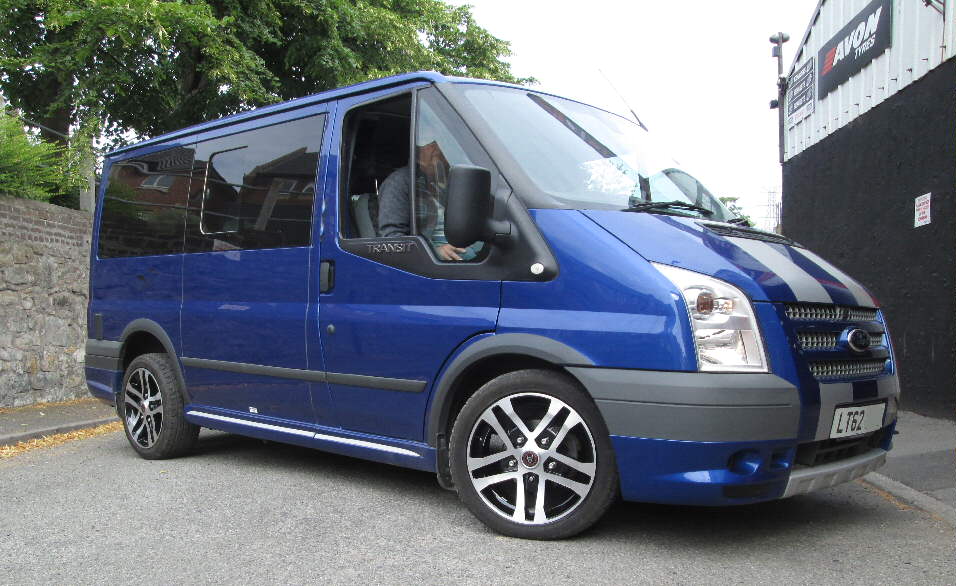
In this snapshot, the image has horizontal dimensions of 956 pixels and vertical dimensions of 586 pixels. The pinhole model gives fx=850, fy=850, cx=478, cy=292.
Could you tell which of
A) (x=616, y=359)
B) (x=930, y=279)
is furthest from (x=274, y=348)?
(x=930, y=279)

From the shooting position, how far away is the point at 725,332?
133 inches

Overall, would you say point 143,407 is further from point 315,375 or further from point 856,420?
point 856,420

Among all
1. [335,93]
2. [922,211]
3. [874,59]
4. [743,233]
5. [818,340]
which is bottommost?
[818,340]

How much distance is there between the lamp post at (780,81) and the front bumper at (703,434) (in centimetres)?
930

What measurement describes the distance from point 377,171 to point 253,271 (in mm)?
1095

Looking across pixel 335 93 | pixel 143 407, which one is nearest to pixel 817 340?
pixel 335 93

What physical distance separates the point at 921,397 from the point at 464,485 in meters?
5.64

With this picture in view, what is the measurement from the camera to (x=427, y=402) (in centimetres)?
417

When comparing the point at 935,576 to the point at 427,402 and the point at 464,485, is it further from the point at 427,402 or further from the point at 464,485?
the point at 427,402

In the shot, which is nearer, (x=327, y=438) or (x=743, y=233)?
(x=743, y=233)

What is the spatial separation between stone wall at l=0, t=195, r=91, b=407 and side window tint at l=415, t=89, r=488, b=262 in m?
7.07

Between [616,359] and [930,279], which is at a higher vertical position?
[930,279]

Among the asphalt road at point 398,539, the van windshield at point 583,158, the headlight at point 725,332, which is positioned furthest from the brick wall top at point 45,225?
the headlight at point 725,332

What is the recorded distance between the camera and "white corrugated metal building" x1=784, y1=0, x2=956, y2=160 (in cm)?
740
